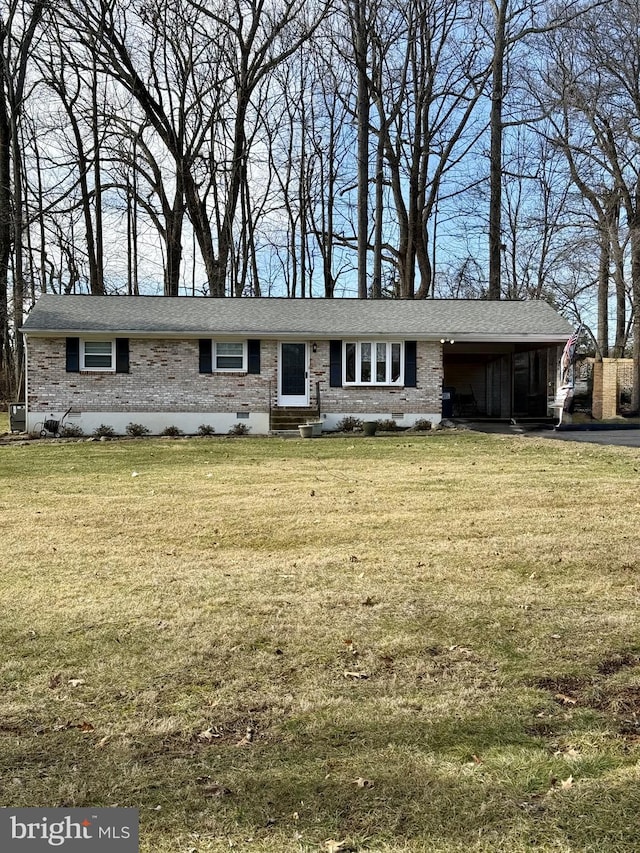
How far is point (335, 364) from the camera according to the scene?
1809 cm

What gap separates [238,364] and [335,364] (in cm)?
267

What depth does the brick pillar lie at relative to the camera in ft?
68.1

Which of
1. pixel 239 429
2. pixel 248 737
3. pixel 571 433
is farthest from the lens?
pixel 239 429

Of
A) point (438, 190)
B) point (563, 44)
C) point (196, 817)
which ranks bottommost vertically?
point (196, 817)

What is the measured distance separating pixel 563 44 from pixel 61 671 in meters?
26.5

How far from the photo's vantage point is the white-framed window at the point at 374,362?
18172 mm

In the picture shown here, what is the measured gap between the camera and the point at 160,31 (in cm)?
2520

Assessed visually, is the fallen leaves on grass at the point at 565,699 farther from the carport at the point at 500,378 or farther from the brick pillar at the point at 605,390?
the brick pillar at the point at 605,390

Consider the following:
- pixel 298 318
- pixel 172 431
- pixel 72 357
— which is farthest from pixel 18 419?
pixel 298 318

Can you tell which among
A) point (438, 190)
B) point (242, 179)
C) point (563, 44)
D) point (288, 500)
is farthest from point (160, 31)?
point (288, 500)

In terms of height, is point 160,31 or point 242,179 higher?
point 160,31

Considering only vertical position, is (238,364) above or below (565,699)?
above

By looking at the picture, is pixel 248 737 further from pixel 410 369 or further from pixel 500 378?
pixel 500 378

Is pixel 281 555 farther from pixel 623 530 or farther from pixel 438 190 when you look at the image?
pixel 438 190
